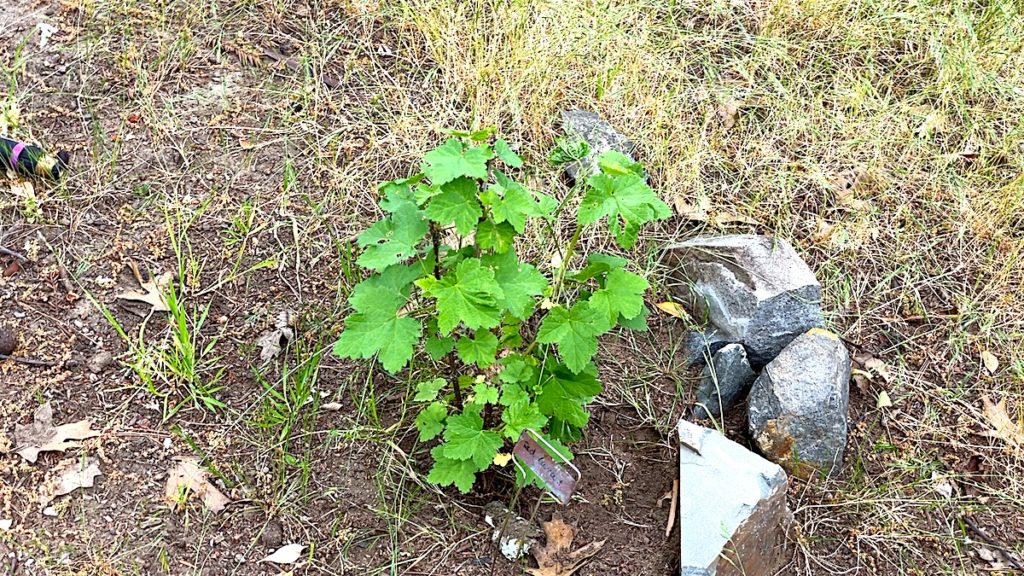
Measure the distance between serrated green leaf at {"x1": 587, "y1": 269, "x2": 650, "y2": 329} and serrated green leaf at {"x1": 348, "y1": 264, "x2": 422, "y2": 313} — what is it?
428mm

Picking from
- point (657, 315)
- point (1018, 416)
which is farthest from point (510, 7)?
point (1018, 416)

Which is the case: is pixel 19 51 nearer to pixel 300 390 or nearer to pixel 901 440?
pixel 300 390

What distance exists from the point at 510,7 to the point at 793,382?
5.91ft

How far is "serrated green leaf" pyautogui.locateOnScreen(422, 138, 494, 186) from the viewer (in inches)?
67.8

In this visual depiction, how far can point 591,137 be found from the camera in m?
2.98

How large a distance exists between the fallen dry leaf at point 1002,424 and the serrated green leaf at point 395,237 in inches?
74.8

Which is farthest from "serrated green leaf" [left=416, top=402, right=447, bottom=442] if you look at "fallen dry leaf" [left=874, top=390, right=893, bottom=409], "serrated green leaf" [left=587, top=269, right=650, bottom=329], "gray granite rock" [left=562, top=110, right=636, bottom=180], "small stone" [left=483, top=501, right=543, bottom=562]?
"fallen dry leaf" [left=874, top=390, right=893, bottom=409]

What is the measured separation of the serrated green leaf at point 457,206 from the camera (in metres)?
1.77

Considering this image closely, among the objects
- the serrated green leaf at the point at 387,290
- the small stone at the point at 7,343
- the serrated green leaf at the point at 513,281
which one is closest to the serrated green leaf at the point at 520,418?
the serrated green leaf at the point at 513,281

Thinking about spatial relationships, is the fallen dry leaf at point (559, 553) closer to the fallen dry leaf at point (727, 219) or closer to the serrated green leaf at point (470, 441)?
the serrated green leaf at point (470, 441)

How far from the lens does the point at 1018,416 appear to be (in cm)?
262

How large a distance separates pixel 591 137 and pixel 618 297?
1.21 metres

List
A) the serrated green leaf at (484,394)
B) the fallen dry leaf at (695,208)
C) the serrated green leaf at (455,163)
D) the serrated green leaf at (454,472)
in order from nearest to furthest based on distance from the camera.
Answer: the serrated green leaf at (455,163) → the serrated green leaf at (484,394) → the serrated green leaf at (454,472) → the fallen dry leaf at (695,208)

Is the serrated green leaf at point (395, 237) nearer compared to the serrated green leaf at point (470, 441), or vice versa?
the serrated green leaf at point (395, 237)
